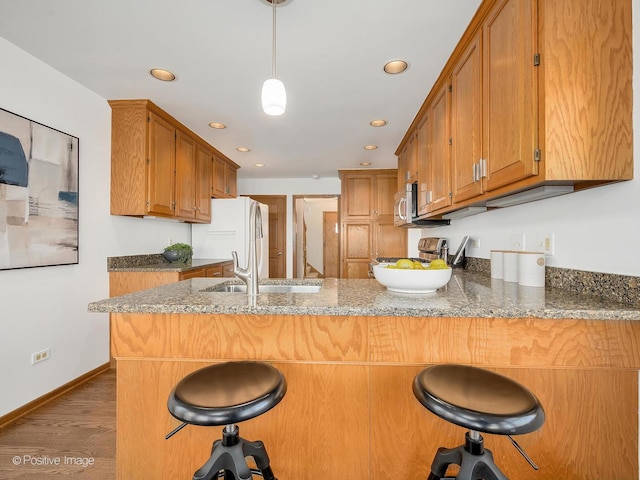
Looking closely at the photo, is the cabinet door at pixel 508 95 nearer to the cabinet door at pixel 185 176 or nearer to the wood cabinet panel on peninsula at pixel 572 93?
the wood cabinet panel on peninsula at pixel 572 93

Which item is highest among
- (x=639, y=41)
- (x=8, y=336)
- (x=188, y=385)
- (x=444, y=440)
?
(x=639, y=41)

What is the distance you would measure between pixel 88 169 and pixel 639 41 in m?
3.34

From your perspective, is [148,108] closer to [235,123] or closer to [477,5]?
[235,123]

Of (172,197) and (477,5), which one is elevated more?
(477,5)

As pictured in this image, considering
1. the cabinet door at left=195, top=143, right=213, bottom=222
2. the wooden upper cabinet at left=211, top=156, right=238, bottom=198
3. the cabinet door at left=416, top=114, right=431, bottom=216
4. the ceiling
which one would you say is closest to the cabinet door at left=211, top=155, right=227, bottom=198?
the wooden upper cabinet at left=211, top=156, right=238, bottom=198

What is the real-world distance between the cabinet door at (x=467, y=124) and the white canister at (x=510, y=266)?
0.38m

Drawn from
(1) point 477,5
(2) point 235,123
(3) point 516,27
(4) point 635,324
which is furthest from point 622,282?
(2) point 235,123

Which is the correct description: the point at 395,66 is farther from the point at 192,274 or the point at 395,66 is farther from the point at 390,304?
the point at 192,274

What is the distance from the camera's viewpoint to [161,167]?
3.03 metres

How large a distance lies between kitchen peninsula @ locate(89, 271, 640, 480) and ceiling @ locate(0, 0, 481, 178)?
1.48 m

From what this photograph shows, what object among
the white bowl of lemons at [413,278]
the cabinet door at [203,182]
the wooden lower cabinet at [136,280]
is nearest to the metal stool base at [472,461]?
the white bowl of lemons at [413,278]

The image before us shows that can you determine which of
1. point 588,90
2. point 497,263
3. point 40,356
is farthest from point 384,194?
point 40,356

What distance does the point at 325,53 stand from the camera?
6.64 feet

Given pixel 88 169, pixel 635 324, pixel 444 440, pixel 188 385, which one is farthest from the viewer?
pixel 88 169
